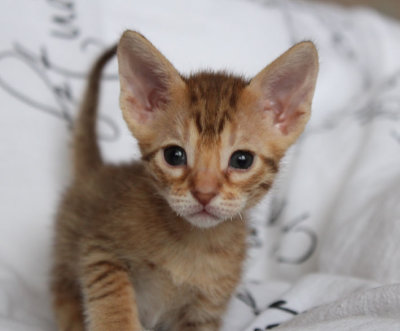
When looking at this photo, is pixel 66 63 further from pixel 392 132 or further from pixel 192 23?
pixel 392 132

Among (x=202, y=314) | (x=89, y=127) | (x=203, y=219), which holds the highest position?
(x=203, y=219)

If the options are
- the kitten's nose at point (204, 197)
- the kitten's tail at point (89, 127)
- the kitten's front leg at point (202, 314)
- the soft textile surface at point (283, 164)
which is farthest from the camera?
the kitten's tail at point (89, 127)

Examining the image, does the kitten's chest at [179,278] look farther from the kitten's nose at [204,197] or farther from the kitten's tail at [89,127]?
the kitten's tail at [89,127]

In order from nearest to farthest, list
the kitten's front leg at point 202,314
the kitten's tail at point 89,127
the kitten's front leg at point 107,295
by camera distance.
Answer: the kitten's front leg at point 107,295
the kitten's front leg at point 202,314
the kitten's tail at point 89,127

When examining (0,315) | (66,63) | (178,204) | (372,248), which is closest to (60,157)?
(66,63)

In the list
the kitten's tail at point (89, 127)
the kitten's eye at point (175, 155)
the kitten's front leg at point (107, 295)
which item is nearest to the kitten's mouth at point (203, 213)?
the kitten's eye at point (175, 155)

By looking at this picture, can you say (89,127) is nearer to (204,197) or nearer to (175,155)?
(175,155)

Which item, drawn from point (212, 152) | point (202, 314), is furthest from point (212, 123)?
point (202, 314)
